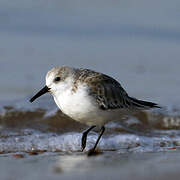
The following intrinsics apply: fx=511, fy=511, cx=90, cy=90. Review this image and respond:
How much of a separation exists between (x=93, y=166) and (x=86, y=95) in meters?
1.25

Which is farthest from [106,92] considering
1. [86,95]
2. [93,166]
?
[93,166]

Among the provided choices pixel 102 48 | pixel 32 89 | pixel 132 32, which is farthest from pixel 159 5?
pixel 32 89

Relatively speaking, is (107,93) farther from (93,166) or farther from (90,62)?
(90,62)

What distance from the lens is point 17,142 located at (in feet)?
22.4

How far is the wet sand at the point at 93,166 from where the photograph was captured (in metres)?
4.19

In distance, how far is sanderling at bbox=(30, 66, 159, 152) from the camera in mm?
5633

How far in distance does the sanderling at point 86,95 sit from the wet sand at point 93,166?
52 centimetres

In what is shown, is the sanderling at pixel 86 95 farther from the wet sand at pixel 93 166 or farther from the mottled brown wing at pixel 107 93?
the wet sand at pixel 93 166

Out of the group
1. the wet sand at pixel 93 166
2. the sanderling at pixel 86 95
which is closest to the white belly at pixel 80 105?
the sanderling at pixel 86 95

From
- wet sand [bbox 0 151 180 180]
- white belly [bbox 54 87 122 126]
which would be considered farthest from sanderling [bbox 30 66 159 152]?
wet sand [bbox 0 151 180 180]

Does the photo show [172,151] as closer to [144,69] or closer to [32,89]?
[32,89]

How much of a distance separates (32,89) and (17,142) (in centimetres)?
335

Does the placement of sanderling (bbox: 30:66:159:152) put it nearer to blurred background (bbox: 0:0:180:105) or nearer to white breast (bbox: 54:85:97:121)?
white breast (bbox: 54:85:97:121)

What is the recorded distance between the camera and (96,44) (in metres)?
12.5
